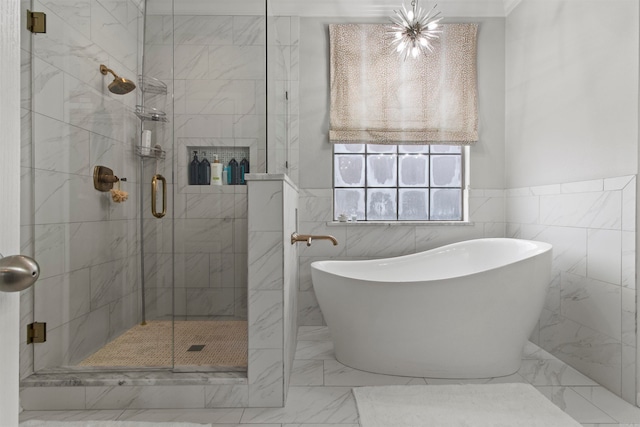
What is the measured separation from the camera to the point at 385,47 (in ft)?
10.9

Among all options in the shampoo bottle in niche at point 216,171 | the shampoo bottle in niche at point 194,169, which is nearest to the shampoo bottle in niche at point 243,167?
the shampoo bottle in niche at point 216,171

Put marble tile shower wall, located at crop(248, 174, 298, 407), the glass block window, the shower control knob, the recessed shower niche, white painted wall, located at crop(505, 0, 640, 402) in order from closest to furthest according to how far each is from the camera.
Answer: the shower control knob, marble tile shower wall, located at crop(248, 174, 298, 407), white painted wall, located at crop(505, 0, 640, 402), the recessed shower niche, the glass block window

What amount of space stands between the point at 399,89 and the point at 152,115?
2.00m

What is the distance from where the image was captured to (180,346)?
234 centimetres

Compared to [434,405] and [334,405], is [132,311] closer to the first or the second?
[334,405]

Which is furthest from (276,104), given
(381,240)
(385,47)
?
(381,240)

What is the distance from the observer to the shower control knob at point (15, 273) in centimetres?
44

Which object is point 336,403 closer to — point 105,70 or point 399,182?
point 399,182

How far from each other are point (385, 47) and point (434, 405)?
275 cm

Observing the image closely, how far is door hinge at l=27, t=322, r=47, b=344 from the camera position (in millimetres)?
2038

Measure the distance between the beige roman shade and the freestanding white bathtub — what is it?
54.2 inches

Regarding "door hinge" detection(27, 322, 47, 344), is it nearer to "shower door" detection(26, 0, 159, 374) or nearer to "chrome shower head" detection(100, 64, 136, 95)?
"shower door" detection(26, 0, 159, 374)

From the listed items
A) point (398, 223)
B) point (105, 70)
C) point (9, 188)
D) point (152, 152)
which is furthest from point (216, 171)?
point (9, 188)

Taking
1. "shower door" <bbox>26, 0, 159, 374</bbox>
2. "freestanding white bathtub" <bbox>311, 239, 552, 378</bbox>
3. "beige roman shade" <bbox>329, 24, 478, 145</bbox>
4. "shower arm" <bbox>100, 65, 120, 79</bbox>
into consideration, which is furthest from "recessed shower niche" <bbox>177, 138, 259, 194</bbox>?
"freestanding white bathtub" <bbox>311, 239, 552, 378</bbox>
